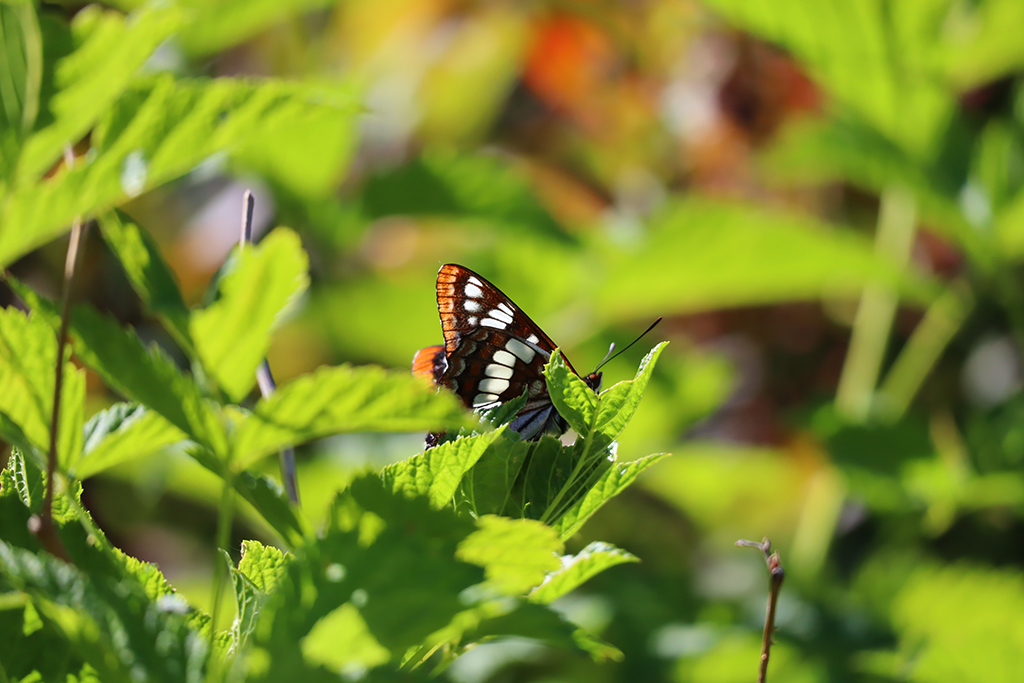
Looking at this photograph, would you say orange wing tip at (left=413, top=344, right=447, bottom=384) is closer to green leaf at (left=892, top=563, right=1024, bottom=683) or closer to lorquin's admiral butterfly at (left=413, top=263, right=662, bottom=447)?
lorquin's admiral butterfly at (left=413, top=263, right=662, bottom=447)

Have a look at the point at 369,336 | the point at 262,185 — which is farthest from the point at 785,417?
the point at 262,185

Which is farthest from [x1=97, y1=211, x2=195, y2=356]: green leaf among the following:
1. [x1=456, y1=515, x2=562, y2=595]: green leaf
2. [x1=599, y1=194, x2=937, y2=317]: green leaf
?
[x1=599, y1=194, x2=937, y2=317]: green leaf

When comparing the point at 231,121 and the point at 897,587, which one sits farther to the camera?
the point at 897,587

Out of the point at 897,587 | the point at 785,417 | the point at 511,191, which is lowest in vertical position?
the point at 897,587

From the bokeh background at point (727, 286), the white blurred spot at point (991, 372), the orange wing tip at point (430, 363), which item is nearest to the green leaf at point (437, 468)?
the orange wing tip at point (430, 363)

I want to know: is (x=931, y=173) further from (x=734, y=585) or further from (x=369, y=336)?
(x=369, y=336)

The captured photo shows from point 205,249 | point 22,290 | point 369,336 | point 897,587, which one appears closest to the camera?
point 22,290

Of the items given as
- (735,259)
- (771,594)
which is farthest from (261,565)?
(735,259)

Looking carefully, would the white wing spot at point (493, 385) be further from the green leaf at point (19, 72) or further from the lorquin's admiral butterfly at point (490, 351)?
the green leaf at point (19, 72)

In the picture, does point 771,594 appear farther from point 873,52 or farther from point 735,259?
point 873,52
